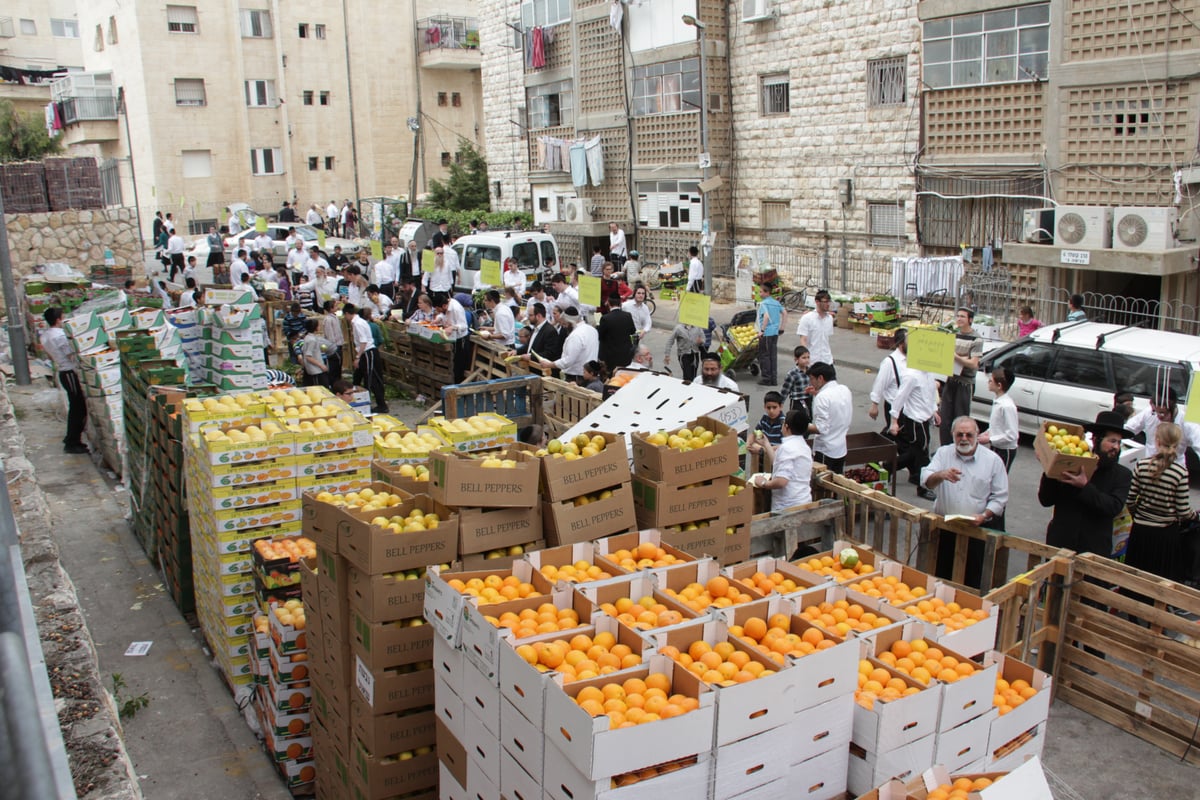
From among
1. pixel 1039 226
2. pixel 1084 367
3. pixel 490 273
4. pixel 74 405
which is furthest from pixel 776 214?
pixel 74 405

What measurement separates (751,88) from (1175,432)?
820 inches

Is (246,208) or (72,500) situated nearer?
(72,500)

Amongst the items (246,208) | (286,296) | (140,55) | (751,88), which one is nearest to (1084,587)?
(286,296)

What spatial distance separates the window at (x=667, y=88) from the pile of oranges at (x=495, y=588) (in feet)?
78.1

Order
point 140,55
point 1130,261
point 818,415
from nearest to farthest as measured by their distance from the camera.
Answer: point 818,415
point 1130,261
point 140,55

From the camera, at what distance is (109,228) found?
25.7 meters

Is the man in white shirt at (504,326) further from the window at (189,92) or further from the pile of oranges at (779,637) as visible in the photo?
the window at (189,92)

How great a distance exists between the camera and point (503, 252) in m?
23.2

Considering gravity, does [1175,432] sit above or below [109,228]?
below

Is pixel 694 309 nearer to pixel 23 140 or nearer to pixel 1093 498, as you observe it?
pixel 1093 498

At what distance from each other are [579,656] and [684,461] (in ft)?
6.83

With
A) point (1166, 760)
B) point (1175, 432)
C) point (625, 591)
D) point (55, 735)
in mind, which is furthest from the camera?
point (1175, 432)

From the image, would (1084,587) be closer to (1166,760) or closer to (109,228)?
(1166,760)

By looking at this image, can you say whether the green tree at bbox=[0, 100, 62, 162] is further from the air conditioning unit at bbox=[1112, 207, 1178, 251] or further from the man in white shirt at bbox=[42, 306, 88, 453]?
the air conditioning unit at bbox=[1112, 207, 1178, 251]
